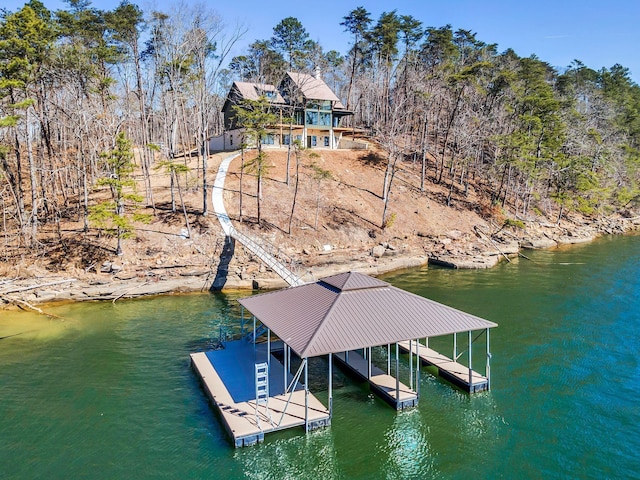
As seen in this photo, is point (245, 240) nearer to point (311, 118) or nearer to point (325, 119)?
point (311, 118)

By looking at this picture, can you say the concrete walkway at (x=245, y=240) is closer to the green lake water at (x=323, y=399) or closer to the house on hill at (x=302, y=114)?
the green lake water at (x=323, y=399)

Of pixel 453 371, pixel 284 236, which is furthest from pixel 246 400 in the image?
pixel 284 236

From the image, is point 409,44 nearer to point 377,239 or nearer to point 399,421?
point 377,239

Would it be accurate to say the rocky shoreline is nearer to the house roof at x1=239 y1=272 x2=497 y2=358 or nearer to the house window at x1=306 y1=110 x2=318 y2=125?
the house roof at x1=239 y1=272 x2=497 y2=358

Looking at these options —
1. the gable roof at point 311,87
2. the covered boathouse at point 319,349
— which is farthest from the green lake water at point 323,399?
the gable roof at point 311,87

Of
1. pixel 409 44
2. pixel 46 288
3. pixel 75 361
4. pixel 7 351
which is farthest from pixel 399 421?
pixel 409 44

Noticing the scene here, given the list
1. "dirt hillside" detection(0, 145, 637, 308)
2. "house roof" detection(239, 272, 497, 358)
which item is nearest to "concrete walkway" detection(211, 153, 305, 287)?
"dirt hillside" detection(0, 145, 637, 308)

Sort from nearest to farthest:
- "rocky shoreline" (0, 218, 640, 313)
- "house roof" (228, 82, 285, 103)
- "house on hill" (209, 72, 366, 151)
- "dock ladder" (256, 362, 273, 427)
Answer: "dock ladder" (256, 362, 273, 427) → "rocky shoreline" (0, 218, 640, 313) → "house roof" (228, 82, 285, 103) → "house on hill" (209, 72, 366, 151)
